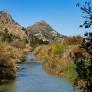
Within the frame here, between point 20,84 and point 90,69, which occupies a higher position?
point 90,69

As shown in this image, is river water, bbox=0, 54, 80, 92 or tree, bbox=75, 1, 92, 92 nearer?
tree, bbox=75, 1, 92, 92

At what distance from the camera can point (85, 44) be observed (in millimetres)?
9836

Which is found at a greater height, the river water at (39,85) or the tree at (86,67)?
the tree at (86,67)

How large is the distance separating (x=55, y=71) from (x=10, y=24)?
15169 cm

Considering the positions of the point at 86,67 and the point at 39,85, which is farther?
the point at 39,85

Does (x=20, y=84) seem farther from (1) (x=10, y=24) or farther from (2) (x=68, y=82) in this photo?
(1) (x=10, y=24)

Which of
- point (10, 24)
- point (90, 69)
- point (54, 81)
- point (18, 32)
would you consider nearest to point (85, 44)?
point (90, 69)

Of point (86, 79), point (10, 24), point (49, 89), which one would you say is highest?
point (10, 24)

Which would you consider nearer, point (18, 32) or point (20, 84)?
point (20, 84)

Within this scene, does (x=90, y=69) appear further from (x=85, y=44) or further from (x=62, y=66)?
(x=62, y=66)

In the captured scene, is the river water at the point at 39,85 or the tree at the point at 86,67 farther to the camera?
the river water at the point at 39,85

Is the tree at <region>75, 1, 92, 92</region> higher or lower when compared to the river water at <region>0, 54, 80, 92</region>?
higher

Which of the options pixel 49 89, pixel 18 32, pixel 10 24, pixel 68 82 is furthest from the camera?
pixel 10 24

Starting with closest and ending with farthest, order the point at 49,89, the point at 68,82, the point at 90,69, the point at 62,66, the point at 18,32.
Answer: the point at 90,69 < the point at 49,89 < the point at 68,82 < the point at 62,66 < the point at 18,32
